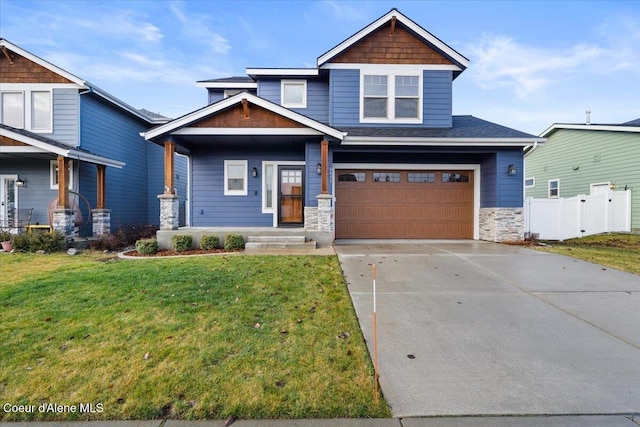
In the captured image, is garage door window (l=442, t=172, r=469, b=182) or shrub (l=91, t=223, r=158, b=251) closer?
shrub (l=91, t=223, r=158, b=251)

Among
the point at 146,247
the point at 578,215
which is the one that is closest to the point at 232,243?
the point at 146,247

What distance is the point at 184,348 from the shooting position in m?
3.08

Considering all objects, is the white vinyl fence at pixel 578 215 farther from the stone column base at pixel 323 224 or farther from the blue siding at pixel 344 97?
the stone column base at pixel 323 224

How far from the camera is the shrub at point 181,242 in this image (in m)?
8.74

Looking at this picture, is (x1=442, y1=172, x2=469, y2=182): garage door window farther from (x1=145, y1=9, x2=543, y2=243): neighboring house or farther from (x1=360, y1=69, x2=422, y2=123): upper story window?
(x1=360, y1=69, x2=422, y2=123): upper story window

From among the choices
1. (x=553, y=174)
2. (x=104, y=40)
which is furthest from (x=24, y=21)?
(x=553, y=174)

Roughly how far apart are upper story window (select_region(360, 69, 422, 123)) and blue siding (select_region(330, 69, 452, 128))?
188mm

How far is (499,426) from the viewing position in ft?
6.99

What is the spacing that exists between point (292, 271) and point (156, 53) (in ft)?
63.7

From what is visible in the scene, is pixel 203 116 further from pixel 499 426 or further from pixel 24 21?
pixel 24 21

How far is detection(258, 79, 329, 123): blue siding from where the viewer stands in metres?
11.8

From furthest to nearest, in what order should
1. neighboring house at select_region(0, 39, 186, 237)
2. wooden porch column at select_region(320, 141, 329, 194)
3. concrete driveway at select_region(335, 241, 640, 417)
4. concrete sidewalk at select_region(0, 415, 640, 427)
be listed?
neighboring house at select_region(0, 39, 186, 237) → wooden porch column at select_region(320, 141, 329, 194) → concrete driveway at select_region(335, 241, 640, 417) → concrete sidewalk at select_region(0, 415, 640, 427)

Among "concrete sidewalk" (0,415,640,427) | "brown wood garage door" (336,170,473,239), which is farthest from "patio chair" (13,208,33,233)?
"concrete sidewalk" (0,415,640,427)

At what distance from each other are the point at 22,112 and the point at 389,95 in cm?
1362
